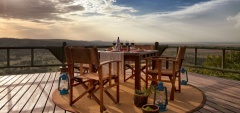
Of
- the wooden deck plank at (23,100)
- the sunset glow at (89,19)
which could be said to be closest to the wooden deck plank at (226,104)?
the wooden deck plank at (23,100)

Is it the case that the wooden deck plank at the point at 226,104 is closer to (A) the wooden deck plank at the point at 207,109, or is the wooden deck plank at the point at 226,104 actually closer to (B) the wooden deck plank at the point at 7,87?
(A) the wooden deck plank at the point at 207,109

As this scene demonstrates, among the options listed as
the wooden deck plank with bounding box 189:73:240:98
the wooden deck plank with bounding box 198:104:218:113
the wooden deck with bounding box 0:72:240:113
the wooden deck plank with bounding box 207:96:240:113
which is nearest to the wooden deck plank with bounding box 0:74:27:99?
the wooden deck with bounding box 0:72:240:113

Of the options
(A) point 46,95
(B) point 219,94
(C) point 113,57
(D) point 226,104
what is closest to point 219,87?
(B) point 219,94

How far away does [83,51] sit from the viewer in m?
2.79

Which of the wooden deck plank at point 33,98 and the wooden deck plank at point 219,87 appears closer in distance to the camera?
the wooden deck plank at point 33,98

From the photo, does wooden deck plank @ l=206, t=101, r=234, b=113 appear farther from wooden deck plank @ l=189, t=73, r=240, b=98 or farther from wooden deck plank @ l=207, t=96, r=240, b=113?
wooden deck plank @ l=189, t=73, r=240, b=98

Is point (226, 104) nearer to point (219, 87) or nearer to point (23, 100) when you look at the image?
point (219, 87)

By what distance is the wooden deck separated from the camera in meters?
2.89

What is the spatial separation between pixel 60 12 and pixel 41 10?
114cm

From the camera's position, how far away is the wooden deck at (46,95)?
2.89 m

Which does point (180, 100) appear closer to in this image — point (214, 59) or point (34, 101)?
point (34, 101)

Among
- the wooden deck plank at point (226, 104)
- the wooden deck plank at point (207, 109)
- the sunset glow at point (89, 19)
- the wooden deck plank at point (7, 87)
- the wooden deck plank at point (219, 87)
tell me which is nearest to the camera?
the wooden deck plank at point (207, 109)

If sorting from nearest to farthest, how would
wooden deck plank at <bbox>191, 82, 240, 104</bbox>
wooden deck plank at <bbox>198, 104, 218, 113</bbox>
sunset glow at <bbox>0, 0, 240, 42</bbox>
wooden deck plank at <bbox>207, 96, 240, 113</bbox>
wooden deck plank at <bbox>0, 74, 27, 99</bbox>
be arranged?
wooden deck plank at <bbox>198, 104, 218, 113</bbox>, wooden deck plank at <bbox>207, 96, 240, 113</bbox>, wooden deck plank at <bbox>191, 82, 240, 104</bbox>, wooden deck plank at <bbox>0, 74, 27, 99</bbox>, sunset glow at <bbox>0, 0, 240, 42</bbox>

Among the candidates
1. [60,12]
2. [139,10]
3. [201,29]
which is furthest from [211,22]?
[60,12]
